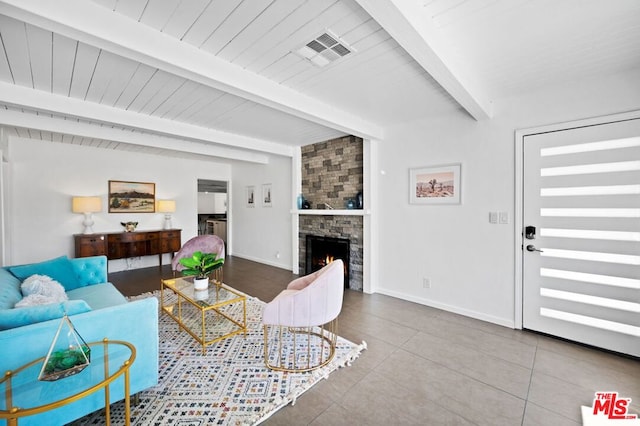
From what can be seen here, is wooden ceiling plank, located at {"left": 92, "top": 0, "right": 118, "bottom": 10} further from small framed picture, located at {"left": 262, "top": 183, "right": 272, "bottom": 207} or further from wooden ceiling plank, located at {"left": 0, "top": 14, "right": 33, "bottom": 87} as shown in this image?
small framed picture, located at {"left": 262, "top": 183, "right": 272, "bottom": 207}

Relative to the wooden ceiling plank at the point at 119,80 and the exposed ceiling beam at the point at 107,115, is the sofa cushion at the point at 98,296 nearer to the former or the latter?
the exposed ceiling beam at the point at 107,115

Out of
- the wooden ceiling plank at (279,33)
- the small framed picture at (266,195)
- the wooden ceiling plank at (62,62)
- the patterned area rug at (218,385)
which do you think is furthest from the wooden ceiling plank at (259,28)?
the small framed picture at (266,195)

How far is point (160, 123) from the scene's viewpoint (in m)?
3.61

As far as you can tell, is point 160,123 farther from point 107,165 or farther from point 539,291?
point 539,291

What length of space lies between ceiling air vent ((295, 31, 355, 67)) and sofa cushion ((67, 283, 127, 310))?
8.85ft

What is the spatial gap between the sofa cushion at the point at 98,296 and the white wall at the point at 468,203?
3230 mm

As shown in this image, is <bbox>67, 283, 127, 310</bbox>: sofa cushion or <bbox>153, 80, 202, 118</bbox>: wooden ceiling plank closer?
<bbox>67, 283, 127, 310</bbox>: sofa cushion

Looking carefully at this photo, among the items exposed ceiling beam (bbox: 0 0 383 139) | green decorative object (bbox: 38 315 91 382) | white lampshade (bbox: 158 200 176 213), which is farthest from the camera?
white lampshade (bbox: 158 200 176 213)

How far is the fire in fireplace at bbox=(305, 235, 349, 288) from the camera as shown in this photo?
14.8 feet

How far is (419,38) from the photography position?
63.7 inches

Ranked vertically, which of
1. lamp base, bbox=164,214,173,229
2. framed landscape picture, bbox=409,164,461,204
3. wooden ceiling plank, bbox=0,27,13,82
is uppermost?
wooden ceiling plank, bbox=0,27,13,82

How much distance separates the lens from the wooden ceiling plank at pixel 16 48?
5.75 feet

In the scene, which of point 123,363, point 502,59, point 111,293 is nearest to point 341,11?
point 502,59

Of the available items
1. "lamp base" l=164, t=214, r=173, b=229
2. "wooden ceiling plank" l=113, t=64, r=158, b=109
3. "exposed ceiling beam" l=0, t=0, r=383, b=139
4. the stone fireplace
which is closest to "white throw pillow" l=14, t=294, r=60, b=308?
"exposed ceiling beam" l=0, t=0, r=383, b=139
